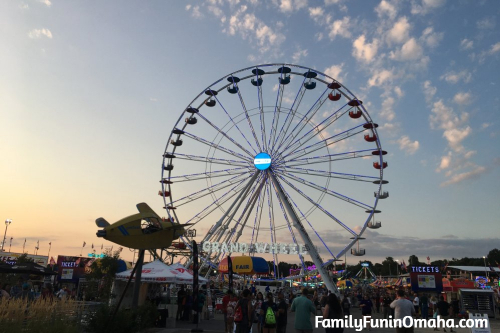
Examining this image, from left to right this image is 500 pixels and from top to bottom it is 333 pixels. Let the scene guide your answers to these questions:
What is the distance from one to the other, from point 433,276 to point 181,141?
2159 cm

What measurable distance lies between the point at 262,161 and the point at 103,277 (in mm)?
12187

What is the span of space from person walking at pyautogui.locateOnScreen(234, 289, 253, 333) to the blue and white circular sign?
17202mm

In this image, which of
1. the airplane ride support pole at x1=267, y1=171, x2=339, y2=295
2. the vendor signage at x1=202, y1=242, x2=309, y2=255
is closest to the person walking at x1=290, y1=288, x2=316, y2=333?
the airplane ride support pole at x1=267, y1=171, x2=339, y2=295

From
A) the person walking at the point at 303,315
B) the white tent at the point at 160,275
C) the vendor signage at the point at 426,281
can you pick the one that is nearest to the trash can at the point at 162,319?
the white tent at the point at 160,275

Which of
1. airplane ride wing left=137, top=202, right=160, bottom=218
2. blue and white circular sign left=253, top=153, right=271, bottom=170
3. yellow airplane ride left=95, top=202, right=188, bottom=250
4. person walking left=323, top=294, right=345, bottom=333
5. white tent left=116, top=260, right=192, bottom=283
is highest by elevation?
blue and white circular sign left=253, top=153, right=271, bottom=170

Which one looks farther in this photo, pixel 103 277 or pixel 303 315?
pixel 103 277

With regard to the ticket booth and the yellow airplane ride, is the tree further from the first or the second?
the ticket booth

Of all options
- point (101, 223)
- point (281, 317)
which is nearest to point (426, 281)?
point (281, 317)

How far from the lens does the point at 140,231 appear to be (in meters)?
10.9

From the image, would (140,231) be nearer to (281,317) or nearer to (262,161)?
(281,317)

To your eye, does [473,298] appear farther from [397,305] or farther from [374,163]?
[397,305]

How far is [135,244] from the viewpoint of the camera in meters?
10.8

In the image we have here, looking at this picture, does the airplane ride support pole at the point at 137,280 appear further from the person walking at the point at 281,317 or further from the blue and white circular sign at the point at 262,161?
the blue and white circular sign at the point at 262,161

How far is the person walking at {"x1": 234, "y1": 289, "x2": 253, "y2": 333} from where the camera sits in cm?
1002
